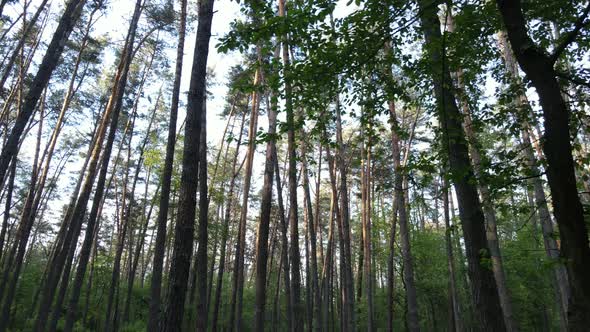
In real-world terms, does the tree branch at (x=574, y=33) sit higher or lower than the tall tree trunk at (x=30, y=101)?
lower

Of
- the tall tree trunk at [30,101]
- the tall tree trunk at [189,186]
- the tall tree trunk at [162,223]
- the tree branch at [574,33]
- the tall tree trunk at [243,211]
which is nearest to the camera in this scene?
the tree branch at [574,33]

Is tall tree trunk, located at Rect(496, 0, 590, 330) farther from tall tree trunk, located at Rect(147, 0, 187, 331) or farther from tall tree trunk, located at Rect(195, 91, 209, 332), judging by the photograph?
tall tree trunk, located at Rect(147, 0, 187, 331)

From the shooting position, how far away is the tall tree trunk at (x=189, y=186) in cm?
480

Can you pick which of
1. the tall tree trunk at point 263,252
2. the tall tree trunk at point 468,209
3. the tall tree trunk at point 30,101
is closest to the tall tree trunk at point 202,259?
the tall tree trunk at point 263,252

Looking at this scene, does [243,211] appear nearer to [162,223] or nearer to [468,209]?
[162,223]

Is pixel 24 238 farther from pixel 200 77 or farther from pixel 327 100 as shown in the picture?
pixel 327 100

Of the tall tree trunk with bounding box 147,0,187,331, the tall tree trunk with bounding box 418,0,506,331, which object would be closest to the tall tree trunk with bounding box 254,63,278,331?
the tall tree trunk with bounding box 147,0,187,331

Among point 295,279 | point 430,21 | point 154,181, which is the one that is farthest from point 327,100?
point 154,181

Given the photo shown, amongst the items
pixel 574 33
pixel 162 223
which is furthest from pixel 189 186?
pixel 162 223

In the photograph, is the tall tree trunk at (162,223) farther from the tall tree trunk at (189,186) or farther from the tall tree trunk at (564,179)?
the tall tree trunk at (564,179)

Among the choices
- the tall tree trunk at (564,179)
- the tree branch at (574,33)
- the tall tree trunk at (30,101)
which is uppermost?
the tall tree trunk at (30,101)

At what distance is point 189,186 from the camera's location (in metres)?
5.36

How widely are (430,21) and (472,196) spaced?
221 cm

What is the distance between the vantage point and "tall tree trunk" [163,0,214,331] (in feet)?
15.8
